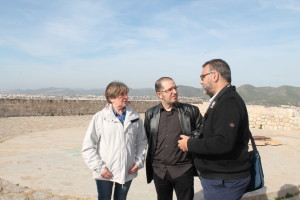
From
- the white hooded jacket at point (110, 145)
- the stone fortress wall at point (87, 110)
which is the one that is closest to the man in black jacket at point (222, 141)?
the white hooded jacket at point (110, 145)

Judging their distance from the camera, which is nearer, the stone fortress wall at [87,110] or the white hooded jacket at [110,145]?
the white hooded jacket at [110,145]

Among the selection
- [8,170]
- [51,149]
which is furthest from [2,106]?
[8,170]

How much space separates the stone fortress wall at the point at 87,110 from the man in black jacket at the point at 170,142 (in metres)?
12.4

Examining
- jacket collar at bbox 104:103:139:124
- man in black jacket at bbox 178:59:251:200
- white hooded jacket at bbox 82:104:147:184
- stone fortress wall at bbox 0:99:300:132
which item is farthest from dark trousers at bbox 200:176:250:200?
stone fortress wall at bbox 0:99:300:132

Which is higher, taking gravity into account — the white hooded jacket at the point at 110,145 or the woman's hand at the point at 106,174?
the white hooded jacket at the point at 110,145

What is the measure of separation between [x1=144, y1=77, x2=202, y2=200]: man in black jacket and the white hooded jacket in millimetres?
290

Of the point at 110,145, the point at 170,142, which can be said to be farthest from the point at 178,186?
the point at 110,145

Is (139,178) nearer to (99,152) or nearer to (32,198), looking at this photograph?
(32,198)

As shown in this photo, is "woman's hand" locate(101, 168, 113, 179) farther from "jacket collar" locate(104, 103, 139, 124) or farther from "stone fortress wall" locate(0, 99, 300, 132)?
"stone fortress wall" locate(0, 99, 300, 132)

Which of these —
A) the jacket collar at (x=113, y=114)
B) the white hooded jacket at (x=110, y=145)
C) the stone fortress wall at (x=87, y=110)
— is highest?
the jacket collar at (x=113, y=114)

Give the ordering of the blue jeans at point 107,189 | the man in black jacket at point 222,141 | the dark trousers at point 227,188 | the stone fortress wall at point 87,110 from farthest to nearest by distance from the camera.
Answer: the stone fortress wall at point 87,110 < the blue jeans at point 107,189 < the dark trousers at point 227,188 < the man in black jacket at point 222,141

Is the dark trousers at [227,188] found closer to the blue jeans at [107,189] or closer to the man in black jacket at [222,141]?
the man in black jacket at [222,141]

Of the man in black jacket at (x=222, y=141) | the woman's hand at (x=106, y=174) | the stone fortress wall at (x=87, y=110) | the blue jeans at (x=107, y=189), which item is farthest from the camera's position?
the stone fortress wall at (x=87, y=110)

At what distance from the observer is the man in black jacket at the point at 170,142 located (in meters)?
3.01
